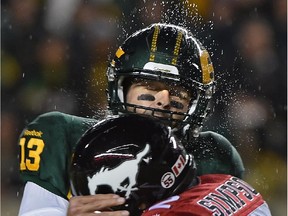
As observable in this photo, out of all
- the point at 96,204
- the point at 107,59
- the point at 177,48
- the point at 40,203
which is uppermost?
the point at 177,48

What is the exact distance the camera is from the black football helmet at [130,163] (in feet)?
3.88

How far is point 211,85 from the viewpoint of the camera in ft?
6.08

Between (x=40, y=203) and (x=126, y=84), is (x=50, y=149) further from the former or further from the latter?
(x=126, y=84)

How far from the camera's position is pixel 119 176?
3.85ft

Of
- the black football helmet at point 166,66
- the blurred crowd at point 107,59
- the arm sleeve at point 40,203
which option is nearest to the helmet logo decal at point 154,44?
the black football helmet at point 166,66

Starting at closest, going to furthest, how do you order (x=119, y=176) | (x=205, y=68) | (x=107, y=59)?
(x=119, y=176), (x=205, y=68), (x=107, y=59)

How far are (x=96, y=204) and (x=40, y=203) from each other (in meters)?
0.43

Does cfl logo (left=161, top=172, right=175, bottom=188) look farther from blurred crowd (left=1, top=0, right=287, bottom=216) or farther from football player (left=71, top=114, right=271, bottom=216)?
blurred crowd (left=1, top=0, right=287, bottom=216)

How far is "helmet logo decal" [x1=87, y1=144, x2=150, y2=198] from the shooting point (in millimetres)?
1177

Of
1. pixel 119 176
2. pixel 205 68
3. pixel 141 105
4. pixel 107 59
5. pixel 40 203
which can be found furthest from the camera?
pixel 107 59

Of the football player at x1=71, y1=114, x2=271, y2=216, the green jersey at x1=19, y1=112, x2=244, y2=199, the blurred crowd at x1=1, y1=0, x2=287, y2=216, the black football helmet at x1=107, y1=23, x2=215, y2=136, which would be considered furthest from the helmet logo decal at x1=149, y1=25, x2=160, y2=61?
the blurred crowd at x1=1, y1=0, x2=287, y2=216

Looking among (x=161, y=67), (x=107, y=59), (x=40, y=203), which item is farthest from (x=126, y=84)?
(x=107, y=59)

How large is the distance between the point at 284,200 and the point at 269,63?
0.59m

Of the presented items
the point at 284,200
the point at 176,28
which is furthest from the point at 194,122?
the point at 284,200
